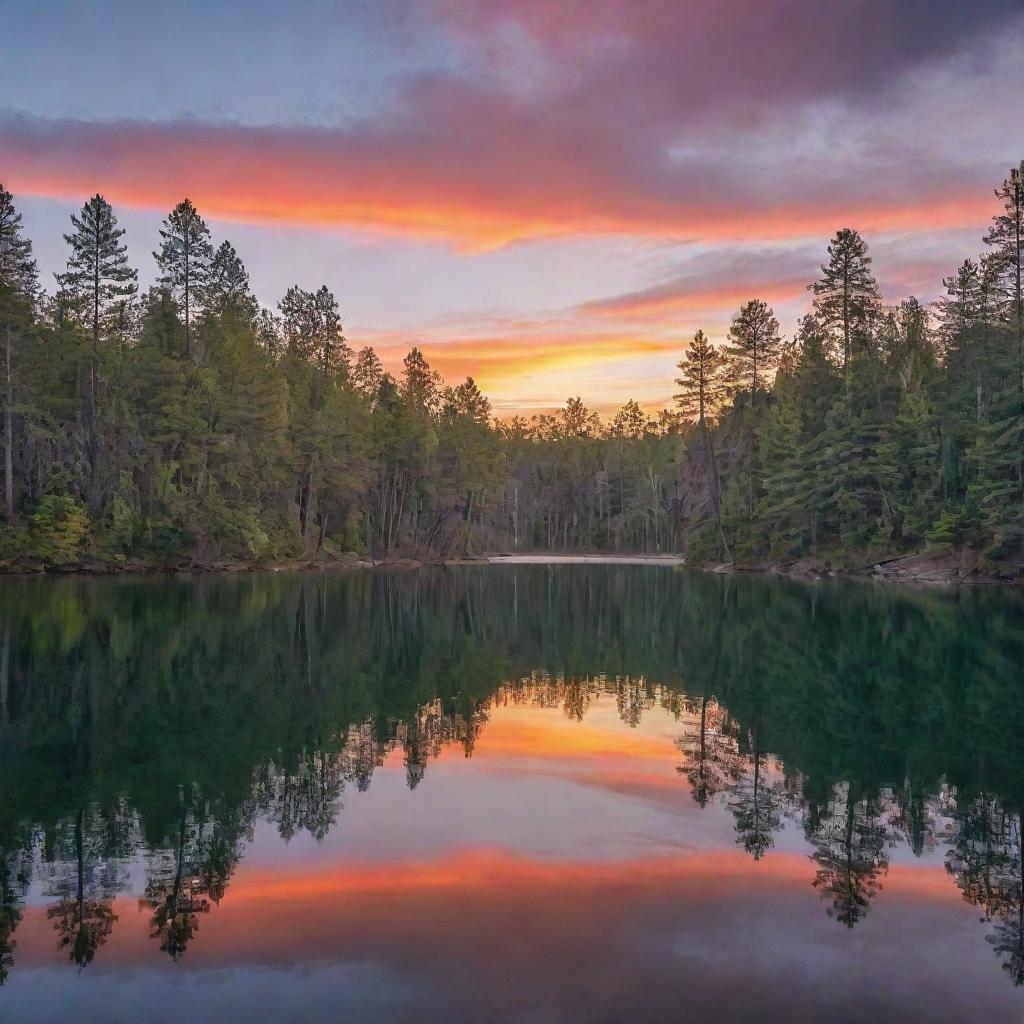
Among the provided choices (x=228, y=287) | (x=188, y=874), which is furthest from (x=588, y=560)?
(x=188, y=874)

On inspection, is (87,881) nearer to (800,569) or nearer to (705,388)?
(800,569)

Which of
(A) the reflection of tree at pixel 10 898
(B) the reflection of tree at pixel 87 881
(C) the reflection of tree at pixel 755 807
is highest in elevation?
(A) the reflection of tree at pixel 10 898

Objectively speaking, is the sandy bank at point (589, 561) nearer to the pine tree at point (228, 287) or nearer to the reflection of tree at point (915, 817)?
the pine tree at point (228, 287)

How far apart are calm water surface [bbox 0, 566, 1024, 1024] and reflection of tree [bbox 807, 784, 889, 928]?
0.17 feet

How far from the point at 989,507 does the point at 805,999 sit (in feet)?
171

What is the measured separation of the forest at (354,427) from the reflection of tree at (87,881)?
164 ft

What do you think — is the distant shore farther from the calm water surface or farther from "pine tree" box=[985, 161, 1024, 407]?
the calm water surface

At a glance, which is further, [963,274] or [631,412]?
[631,412]

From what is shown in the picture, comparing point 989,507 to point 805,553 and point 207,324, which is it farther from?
point 207,324

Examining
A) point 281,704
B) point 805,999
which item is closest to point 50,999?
point 805,999

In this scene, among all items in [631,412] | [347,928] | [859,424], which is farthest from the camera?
[631,412]

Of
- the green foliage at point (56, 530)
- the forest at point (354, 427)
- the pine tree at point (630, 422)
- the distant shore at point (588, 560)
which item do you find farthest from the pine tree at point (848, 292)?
the pine tree at point (630, 422)

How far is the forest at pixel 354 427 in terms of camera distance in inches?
2240

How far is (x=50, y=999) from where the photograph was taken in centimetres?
683
